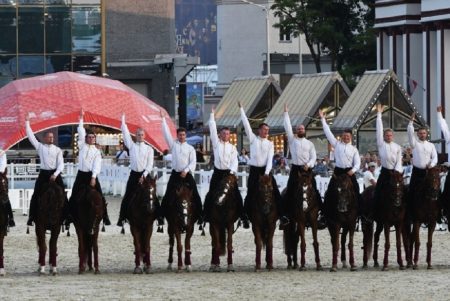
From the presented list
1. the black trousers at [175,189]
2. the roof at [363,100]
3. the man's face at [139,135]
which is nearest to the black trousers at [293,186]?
the black trousers at [175,189]

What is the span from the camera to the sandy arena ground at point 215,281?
26062 mm

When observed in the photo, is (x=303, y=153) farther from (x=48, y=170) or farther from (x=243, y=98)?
(x=243, y=98)

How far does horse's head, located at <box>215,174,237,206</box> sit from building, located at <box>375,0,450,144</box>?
148 feet

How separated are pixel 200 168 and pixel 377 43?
1369 inches

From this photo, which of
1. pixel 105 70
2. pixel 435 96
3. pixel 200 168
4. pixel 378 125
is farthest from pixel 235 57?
pixel 378 125

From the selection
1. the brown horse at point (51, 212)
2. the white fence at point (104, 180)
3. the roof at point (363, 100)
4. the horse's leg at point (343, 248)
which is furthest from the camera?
the roof at point (363, 100)

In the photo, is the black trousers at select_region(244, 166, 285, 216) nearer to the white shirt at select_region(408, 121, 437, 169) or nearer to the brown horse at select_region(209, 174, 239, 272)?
the brown horse at select_region(209, 174, 239, 272)

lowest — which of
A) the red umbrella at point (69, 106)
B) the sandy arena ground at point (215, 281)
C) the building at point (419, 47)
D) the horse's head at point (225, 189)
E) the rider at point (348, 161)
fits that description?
the sandy arena ground at point (215, 281)

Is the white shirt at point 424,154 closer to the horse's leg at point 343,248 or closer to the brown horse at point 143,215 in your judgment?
the horse's leg at point 343,248

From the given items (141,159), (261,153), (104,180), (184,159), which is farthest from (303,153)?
(104,180)

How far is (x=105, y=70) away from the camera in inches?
3413

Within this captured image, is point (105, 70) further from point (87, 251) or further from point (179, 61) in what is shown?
point (87, 251)

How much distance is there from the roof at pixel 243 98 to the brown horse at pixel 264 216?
43869 mm

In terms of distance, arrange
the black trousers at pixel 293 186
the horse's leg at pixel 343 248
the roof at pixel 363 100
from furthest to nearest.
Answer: the roof at pixel 363 100 < the horse's leg at pixel 343 248 < the black trousers at pixel 293 186
